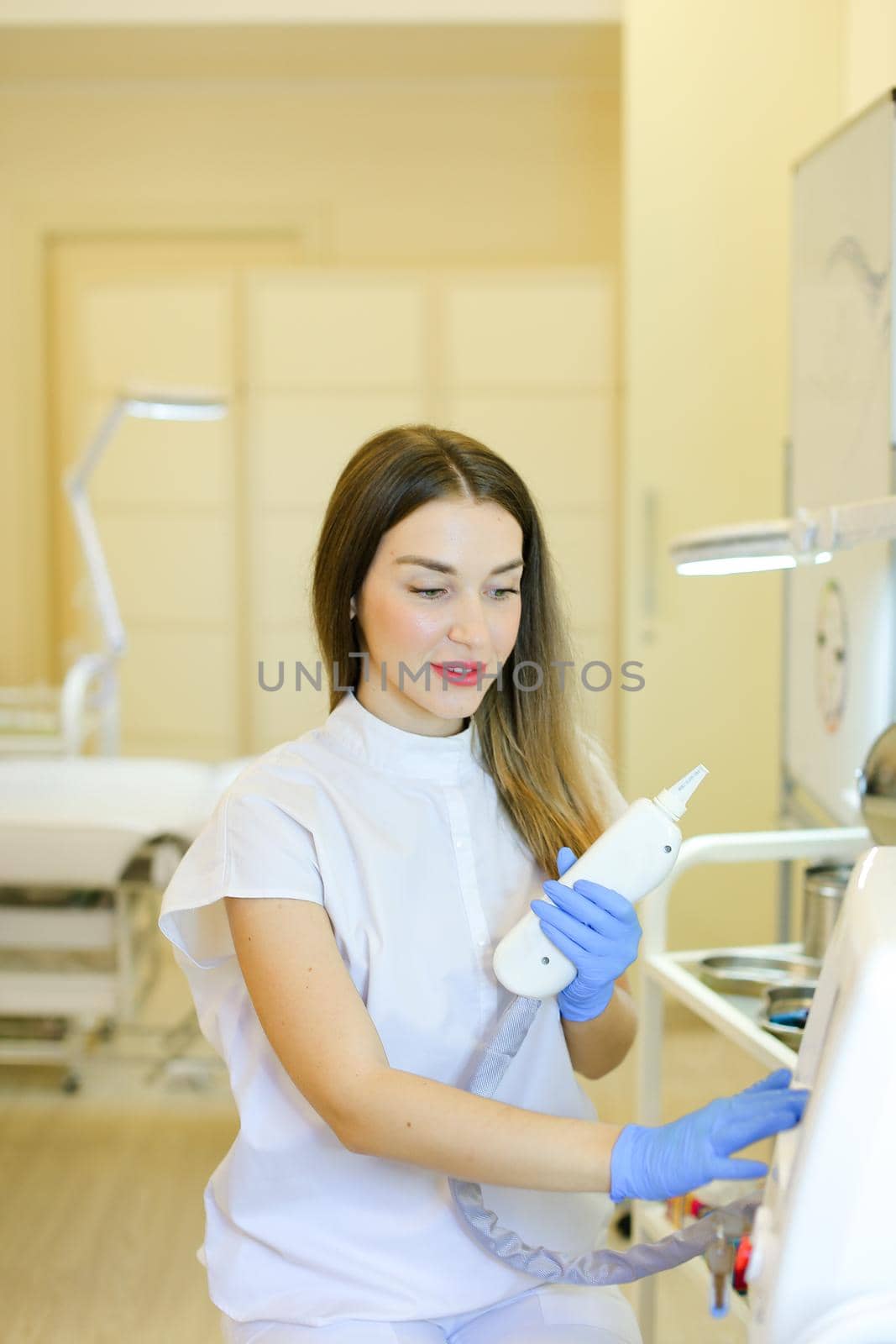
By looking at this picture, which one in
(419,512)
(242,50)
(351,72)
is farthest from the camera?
(351,72)

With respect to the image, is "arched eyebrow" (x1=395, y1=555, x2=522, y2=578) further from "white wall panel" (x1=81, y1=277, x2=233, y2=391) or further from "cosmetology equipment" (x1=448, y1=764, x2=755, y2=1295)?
"white wall panel" (x1=81, y1=277, x2=233, y2=391)

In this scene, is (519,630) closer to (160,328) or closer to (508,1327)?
(508,1327)

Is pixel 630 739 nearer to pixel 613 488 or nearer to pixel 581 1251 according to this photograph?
pixel 613 488

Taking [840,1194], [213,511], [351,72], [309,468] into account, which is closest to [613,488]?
[309,468]

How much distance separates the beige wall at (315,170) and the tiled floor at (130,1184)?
7.68ft

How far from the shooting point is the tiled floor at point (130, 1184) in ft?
5.88

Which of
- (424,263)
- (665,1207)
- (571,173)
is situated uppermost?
(571,173)

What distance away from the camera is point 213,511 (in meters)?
3.78

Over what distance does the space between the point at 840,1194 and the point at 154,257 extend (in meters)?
3.98

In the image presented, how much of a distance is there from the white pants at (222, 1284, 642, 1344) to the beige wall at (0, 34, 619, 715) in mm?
3396

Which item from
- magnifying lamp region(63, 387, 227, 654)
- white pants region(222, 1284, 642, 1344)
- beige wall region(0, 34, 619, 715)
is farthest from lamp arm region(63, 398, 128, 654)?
white pants region(222, 1284, 642, 1344)

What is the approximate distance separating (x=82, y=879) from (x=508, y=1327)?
123 centimetres

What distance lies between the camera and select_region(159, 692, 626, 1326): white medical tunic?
0.99 m

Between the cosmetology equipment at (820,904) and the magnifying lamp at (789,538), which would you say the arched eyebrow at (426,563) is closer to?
the magnifying lamp at (789,538)
